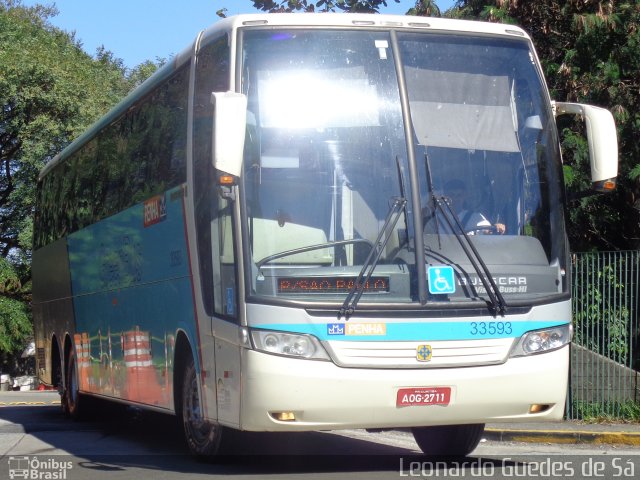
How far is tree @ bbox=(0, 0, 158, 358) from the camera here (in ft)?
116

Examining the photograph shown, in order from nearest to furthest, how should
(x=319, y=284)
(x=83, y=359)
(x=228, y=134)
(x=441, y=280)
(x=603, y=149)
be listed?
(x=228, y=134), (x=319, y=284), (x=441, y=280), (x=603, y=149), (x=83, y=359)

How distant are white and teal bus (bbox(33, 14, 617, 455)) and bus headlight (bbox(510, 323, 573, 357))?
0.01 m

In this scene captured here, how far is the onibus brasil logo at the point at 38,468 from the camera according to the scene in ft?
30.5

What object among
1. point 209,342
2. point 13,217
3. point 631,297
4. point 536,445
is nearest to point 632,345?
point 631,297

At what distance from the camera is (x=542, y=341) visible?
28.4ft

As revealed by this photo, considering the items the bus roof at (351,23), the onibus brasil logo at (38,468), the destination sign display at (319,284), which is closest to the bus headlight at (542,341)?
the destination sign display at (319,284)

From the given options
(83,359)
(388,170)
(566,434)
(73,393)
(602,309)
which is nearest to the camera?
(388,170)

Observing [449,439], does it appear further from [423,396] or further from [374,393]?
[374,393]

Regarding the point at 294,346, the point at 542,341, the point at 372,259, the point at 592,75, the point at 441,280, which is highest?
the point at 592,75

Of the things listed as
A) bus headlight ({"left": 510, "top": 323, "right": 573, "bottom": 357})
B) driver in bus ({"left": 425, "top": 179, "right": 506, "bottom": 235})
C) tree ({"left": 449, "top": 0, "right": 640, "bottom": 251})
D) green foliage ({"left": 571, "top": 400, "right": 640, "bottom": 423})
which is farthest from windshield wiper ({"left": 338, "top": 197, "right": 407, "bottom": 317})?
tree ({"left": 449, "top": 0, "right": 640, "bottom": 251})

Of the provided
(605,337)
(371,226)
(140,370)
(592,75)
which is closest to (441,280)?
(371,226)

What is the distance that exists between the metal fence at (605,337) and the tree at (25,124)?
79.9 ft

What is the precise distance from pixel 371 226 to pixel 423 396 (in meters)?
1.33

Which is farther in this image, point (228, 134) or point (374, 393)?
point (374, 393)
